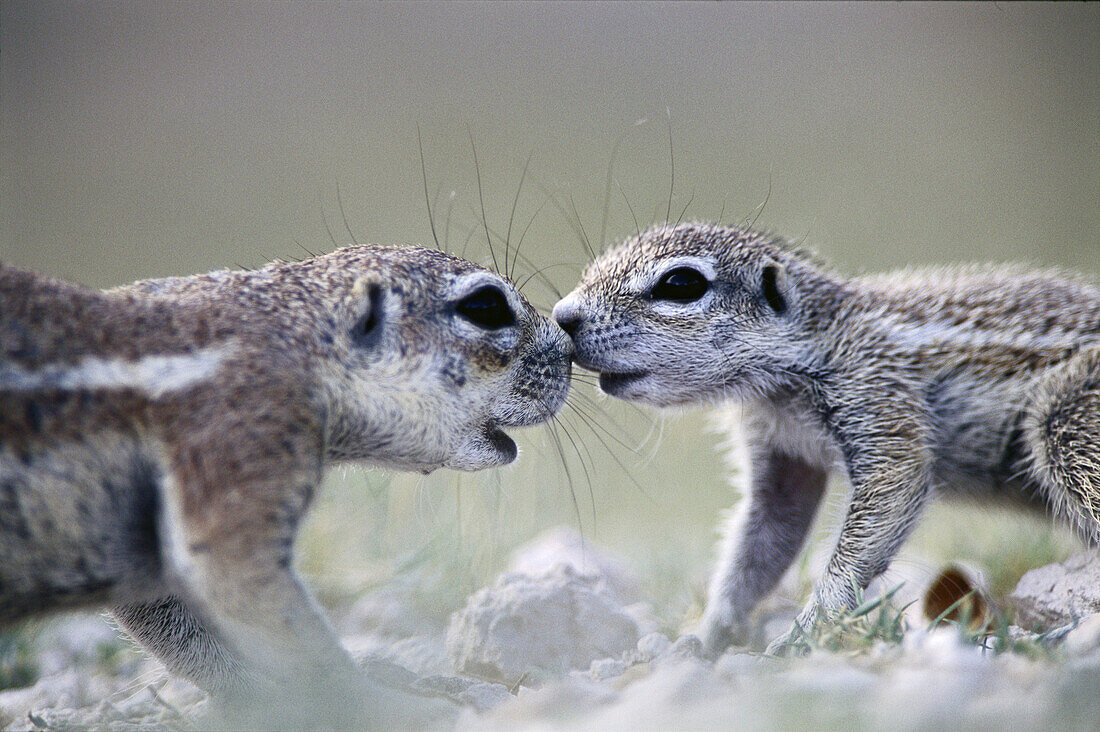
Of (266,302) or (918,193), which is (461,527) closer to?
(266,302)

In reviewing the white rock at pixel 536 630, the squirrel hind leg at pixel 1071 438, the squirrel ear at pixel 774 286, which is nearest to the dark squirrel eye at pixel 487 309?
the white rock at pixel 536 630

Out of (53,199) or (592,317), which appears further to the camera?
(53,199)

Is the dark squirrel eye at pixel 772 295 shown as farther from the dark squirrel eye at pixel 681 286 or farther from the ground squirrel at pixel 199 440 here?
the ground squirrel at pixel 199 440

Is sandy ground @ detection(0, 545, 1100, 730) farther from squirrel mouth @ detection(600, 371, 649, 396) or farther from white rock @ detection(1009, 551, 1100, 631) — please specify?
squirrel mouth @ detection(600, 371, 649, 396)

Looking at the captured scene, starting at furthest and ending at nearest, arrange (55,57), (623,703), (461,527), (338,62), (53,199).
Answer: (53,199) → (55,57) → (338,62) → (461,527) → (623,703)

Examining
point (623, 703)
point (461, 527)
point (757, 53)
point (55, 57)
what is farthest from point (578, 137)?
point (623, 703)

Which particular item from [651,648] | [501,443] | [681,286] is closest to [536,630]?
[651,648]

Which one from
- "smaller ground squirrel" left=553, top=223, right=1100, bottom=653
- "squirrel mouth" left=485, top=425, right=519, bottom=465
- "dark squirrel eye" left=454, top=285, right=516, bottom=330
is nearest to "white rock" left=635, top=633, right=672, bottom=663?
"smaller ground squirrel" left=553, top=223, right=1100, bottom=653
